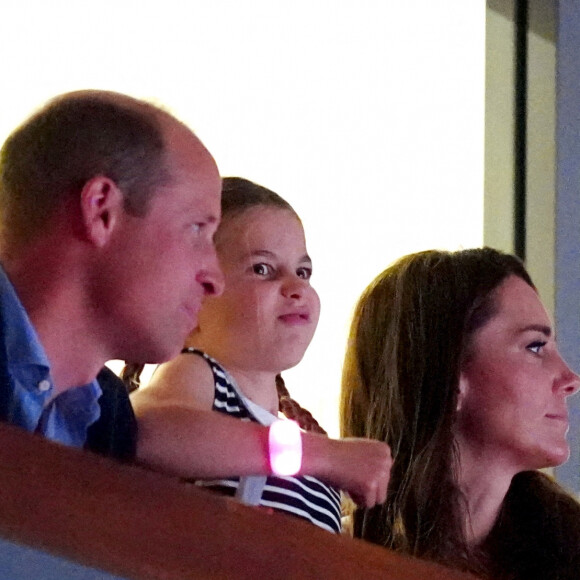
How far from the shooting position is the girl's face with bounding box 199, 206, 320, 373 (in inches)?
34.0

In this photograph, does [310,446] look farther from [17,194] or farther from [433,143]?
[433,143]

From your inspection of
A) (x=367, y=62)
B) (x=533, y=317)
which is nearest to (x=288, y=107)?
(x=367, y=62)

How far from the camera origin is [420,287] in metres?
1.13

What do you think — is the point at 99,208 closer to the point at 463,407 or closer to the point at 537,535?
the point at 463,407

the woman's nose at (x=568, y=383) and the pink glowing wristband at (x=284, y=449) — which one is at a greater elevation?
the woman's nose at (x=568, y=383)

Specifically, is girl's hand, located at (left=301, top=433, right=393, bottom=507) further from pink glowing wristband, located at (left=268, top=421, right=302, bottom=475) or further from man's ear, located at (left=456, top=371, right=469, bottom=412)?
man's ear, located at (left=456, top=371, right=469, bottom=412)

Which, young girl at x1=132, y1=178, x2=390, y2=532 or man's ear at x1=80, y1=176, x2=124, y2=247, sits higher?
man's ear at x1=80, y1=176, x2=124, y2=247

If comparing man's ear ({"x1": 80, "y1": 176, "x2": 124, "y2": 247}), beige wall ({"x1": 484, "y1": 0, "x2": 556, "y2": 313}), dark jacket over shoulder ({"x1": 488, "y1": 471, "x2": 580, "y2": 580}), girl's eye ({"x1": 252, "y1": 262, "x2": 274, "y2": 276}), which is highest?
beige wall ({"x1": 484, "y1": 0, "x2": 556, "y2": 313})

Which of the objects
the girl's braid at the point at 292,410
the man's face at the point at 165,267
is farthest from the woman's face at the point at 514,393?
the man's face at the point at 165,267

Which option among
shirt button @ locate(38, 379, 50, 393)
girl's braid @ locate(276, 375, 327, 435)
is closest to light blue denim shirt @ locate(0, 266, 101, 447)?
shirt button @ locate(38, 379, 50, 393)

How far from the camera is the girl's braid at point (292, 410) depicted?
37.7 inches

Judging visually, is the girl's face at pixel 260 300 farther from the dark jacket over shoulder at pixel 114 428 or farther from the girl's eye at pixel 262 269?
the dark jacket over shoulder at pixel 114 428

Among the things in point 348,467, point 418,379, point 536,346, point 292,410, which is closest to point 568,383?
point 536,346

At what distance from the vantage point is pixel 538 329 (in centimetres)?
111
